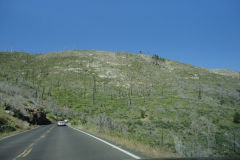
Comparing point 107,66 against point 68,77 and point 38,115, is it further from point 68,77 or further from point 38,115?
point 38,115

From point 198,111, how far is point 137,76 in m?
51.1

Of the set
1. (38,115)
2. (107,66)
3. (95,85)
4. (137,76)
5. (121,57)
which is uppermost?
(121,57)

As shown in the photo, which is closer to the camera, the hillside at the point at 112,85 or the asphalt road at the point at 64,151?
the asphalt road at the point at 64,151

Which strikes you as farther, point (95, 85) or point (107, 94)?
point (95, 85)

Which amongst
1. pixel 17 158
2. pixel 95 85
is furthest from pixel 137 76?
pixel 17 158

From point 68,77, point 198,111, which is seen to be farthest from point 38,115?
point 68,77

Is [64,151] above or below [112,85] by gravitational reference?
below

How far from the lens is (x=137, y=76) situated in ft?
287

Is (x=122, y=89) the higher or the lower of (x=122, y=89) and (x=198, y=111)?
the higher

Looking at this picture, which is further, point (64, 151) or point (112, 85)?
point (112, 85)

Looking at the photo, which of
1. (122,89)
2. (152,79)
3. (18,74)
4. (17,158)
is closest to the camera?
(17,158)

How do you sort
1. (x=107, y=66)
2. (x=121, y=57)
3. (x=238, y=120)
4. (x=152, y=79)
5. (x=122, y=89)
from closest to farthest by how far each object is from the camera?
1. (x=238, y=120)
2. (x=122, y=89)
3. (x=152, y=79)
4. (x=107, y=66)
5. (x=121, y=57)

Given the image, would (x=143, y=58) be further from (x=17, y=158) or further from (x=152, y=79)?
(x=17, y=158)

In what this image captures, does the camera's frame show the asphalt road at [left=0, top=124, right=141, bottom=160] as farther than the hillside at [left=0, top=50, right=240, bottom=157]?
No
